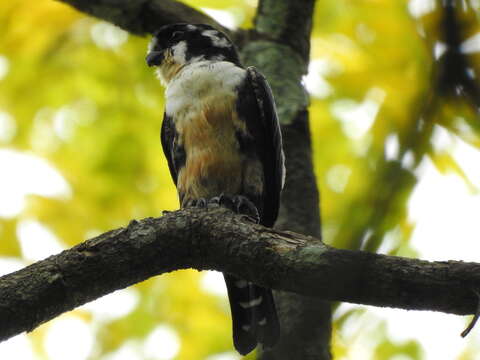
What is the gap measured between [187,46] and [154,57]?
27cm

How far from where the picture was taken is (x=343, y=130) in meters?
5.73

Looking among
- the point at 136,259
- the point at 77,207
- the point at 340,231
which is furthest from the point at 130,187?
the point at 340,231

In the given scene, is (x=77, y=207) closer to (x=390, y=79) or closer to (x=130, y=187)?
(x=130, y=187)

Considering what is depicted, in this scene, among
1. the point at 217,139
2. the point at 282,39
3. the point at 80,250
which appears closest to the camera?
the point at 80,250

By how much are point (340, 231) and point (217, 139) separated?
3378 millimetres

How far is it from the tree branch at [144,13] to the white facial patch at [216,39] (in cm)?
6

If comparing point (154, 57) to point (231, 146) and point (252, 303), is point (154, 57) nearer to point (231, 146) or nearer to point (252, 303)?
point (231, 146)

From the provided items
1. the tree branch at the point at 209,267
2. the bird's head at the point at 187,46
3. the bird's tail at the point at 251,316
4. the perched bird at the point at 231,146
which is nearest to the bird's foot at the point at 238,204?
the perched bird at the point at 231,146

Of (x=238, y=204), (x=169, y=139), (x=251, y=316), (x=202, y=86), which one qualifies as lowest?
(x=251, y=316)

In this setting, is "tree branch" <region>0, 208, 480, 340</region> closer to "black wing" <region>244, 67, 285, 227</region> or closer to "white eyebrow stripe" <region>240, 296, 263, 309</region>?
"white eyebrow stripe" <region>240, 296, 263, 309</region>

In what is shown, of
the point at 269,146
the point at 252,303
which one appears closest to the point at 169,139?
the point at 269,146

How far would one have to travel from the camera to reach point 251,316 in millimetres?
3949

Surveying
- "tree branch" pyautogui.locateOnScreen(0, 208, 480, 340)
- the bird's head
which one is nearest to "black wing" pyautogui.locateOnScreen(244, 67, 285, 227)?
the bird's head

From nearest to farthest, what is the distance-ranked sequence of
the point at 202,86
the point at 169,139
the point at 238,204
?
the point at 238,204
the point at 202,86
the point at 169,139
